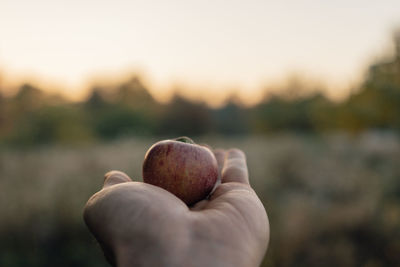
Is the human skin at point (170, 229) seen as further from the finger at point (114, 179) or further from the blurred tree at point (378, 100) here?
the blurred tree at point (378, 100)

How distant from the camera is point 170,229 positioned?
1.51m

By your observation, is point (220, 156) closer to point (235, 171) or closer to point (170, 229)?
point (235, 171)

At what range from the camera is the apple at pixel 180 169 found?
2205 mm

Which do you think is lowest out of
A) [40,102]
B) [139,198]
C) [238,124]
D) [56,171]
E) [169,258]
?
[238,124]

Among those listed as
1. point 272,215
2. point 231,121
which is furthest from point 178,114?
point 272,215

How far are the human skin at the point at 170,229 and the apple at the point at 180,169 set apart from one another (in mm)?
426

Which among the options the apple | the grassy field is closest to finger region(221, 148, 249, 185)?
the apple

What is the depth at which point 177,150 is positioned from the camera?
7.30 feet

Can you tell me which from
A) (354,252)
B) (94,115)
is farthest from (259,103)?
(354,252)

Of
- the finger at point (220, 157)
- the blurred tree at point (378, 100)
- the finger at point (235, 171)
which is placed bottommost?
the blurred tree at point (378, 100)

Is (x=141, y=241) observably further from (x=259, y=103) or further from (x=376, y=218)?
(x=259, y=103)

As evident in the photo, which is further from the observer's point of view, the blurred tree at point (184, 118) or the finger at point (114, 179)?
the blurred tree at point (184, 118)

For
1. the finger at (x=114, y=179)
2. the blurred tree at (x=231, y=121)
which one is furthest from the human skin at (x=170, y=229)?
the blurred tree at (x=231, y=121)

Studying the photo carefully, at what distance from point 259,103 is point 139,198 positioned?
44.5 m
